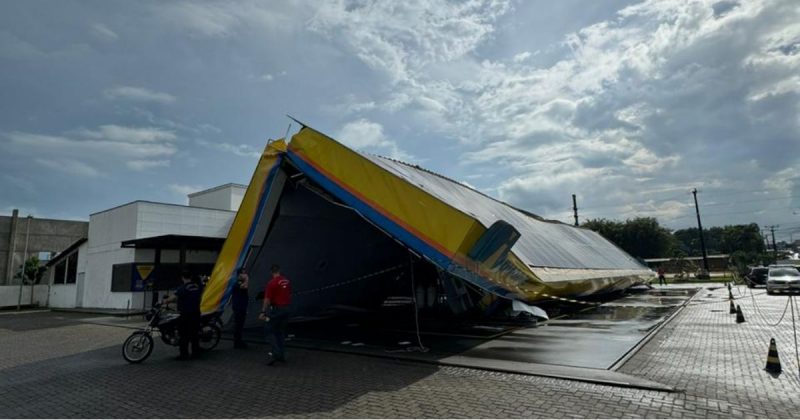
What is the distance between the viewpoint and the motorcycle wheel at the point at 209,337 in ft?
31.1

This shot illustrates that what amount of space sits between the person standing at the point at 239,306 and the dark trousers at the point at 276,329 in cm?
209

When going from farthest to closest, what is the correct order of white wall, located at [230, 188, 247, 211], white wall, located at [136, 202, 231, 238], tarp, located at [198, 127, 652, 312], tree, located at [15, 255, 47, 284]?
white wall, located at [230, 188, 247, 211] → tree, located at [15, 255, 47, 284] → white wall, located at [136, 202, 231, 238] → tarp, located at [198, 127, 652, 312]

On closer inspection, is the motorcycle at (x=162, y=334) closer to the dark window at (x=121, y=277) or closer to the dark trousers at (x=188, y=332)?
the dark trousers at (x=188, y=332)

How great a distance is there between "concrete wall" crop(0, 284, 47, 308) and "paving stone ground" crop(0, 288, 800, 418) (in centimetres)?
2489

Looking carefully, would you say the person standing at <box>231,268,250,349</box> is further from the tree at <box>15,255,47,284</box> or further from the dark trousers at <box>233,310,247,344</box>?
the tree at <box>15,255,47,284</box>

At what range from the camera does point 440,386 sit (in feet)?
20.3

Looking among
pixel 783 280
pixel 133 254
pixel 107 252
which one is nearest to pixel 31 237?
pixel 107 252

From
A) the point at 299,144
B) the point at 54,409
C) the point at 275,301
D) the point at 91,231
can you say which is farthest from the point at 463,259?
the point at 91,231

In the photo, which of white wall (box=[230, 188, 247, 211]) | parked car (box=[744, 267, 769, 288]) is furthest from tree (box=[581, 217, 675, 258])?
white wall (box=[230, 188, 247, 211])

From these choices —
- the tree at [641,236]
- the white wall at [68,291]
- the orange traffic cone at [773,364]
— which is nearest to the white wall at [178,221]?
the white wall at [68,291]

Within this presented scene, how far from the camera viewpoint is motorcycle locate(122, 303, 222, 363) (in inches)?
327

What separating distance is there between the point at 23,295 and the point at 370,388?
33.0m

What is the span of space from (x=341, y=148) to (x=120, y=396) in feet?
20.1

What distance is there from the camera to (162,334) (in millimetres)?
9188
